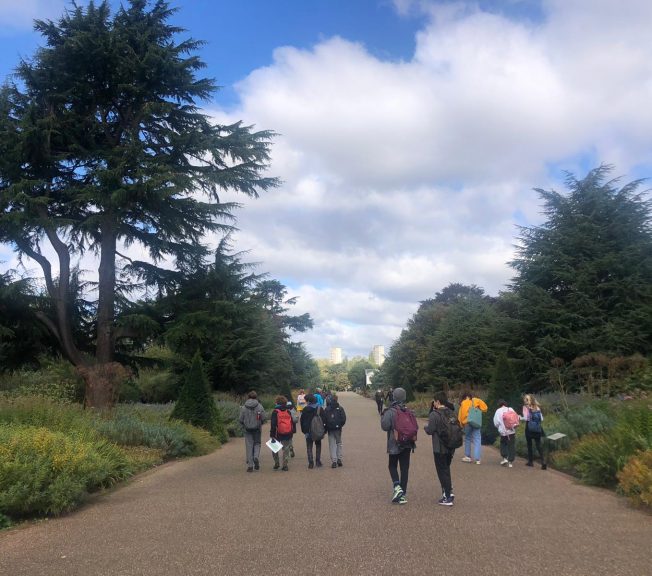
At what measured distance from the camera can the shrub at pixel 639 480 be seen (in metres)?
7.33

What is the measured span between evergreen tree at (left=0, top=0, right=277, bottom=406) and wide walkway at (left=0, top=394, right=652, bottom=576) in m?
10.5

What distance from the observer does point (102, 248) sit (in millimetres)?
18812

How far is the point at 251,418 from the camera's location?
11.7 metres

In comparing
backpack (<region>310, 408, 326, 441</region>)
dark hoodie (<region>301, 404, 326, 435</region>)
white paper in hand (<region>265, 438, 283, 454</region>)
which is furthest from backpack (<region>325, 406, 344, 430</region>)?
white paper in hand (<region>265, 438, 283, 454</region>)

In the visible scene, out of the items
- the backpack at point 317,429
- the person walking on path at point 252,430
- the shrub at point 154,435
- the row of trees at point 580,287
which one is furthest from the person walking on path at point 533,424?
the row of trees at point 580,287

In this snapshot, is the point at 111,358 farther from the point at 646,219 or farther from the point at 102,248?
the point at 646,219

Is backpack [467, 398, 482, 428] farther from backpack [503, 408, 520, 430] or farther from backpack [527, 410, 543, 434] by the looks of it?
backpack [527, 410, 543, 434]

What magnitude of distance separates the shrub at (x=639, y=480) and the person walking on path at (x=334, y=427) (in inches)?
215

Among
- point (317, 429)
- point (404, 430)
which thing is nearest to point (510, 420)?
point (317, 429)

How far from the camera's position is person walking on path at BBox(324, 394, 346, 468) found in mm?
11820

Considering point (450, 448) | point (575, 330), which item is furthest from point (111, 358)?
point (575, 330)

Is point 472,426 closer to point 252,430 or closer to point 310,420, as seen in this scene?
point 310,420

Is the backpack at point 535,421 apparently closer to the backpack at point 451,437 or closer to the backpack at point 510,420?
the backpack at point 510,420

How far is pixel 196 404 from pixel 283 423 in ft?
18.5
